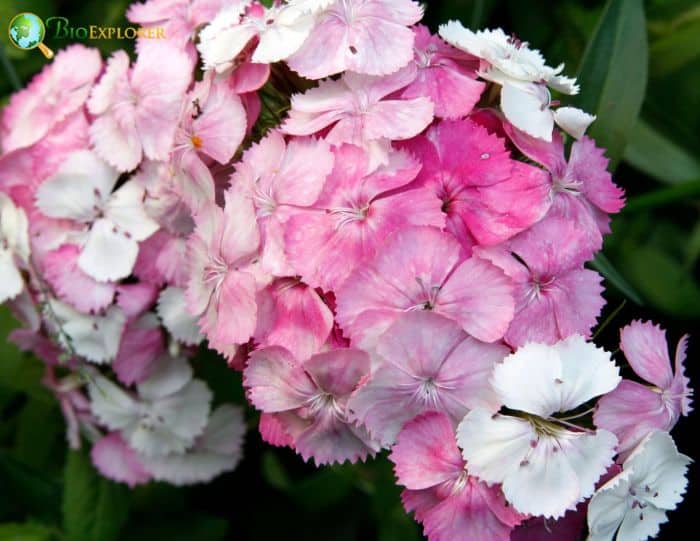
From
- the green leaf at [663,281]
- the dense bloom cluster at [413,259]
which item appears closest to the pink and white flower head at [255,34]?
the dense bloom cluster at [413,259]

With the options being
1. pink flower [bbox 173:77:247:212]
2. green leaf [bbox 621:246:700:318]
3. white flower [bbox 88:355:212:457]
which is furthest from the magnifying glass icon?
green leaf [bbox 621:246:700:318]

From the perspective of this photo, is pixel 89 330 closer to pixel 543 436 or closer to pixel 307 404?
pixel 307 404

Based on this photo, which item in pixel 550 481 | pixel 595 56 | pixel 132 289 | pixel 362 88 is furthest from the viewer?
pixel 595 56

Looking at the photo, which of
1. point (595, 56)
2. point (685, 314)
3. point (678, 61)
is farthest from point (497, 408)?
point (678, 61)

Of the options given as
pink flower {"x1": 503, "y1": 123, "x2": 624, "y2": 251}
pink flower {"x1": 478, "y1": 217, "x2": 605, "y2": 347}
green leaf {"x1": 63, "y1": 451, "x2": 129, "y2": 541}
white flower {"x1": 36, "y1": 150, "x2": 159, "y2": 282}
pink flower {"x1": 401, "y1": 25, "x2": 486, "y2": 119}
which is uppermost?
pink flower {"x1": 401, "y1": 25, "x2": 486, "y2": 119}

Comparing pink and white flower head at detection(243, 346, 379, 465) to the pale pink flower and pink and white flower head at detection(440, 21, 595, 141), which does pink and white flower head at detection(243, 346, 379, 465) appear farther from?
the pale pink flower

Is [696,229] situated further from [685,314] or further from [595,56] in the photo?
[595,56]

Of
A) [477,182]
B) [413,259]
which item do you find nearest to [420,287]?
[413,259]
